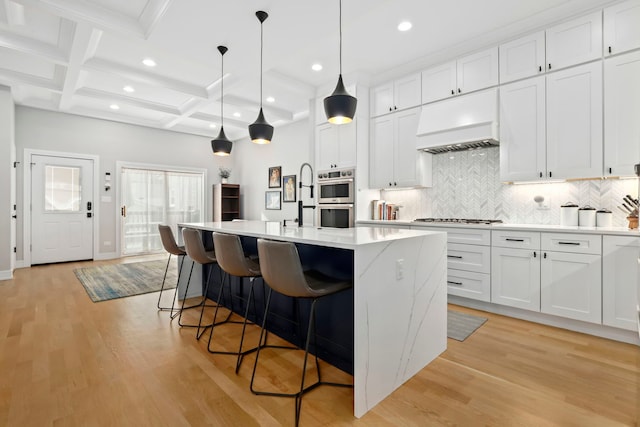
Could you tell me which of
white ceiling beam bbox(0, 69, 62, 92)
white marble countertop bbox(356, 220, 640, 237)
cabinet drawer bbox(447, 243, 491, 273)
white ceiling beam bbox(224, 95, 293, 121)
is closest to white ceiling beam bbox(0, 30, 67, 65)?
white ceiling beam bbox(0, 69, 62, 92)

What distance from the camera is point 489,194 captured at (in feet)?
12.4

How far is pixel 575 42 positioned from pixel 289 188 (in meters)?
5.16

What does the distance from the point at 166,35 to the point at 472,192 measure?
400 cm

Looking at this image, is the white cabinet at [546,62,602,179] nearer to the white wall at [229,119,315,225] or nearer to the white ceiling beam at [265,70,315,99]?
the white ceiling beam at [265,70,315,99]

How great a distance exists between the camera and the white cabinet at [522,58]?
3.15m

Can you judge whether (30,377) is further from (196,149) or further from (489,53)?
(196,149)

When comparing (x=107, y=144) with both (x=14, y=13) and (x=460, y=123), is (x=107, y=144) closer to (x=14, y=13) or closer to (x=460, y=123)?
(x=14, y=13)


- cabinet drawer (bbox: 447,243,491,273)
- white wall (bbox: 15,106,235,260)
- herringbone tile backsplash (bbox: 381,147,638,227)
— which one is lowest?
cabinet drawer (bbox: 447,243,491,273)

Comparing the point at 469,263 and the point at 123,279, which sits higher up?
the point at 469,263

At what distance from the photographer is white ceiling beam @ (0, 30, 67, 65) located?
11.8 feet

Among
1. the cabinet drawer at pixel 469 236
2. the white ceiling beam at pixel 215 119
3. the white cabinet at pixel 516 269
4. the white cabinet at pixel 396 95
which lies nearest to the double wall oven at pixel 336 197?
the white cabinet at pixel 396 95

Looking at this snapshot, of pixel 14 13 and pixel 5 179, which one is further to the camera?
pixel 5 179

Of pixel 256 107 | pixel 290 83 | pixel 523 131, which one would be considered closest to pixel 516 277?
pixel 523 131

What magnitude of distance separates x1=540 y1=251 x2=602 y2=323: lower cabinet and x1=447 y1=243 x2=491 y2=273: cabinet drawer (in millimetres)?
494
